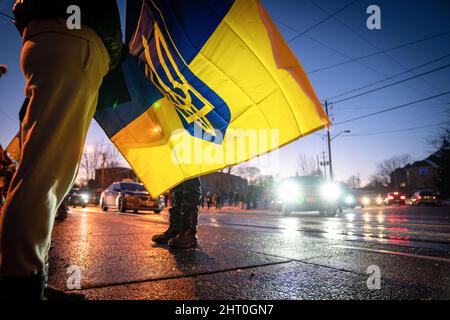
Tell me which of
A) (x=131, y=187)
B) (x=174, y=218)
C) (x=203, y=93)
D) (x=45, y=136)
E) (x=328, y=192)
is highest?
(x=203, y=93)

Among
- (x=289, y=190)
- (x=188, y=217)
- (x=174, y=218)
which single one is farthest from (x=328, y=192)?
(x=188, y=217)

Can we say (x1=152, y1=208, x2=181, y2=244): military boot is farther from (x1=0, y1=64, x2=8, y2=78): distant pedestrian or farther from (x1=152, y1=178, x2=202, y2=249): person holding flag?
(x1=0, y1=64, x2=8, y2=78): distant pedestrian

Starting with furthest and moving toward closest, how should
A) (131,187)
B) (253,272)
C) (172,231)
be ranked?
(131,187), (172,231), (253,272)

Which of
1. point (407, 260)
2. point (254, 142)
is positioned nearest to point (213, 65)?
point (254, 142)

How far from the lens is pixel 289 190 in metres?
12.4

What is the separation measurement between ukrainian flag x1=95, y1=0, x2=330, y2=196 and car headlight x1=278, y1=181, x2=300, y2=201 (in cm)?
992

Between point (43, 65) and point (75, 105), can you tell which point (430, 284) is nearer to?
point (75, 105)

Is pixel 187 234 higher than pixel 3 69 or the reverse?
the reverse

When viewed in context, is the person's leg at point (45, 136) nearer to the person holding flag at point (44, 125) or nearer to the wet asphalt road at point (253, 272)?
the person holding flag at point (44, 125)

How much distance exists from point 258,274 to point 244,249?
106 centimetres

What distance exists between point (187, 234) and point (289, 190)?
991 centimetres

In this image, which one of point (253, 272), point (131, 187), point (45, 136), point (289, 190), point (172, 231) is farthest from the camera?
point (131, 187)

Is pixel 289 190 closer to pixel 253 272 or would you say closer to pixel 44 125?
pixel 253 272

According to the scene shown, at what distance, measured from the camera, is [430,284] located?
1734mm
